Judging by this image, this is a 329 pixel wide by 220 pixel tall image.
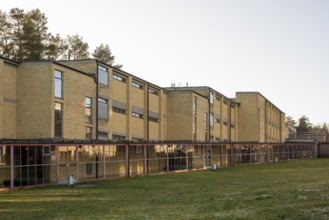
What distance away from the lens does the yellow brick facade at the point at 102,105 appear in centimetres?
4272

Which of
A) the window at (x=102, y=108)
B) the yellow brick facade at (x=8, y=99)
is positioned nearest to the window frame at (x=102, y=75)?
the window at (x=102, y=108)

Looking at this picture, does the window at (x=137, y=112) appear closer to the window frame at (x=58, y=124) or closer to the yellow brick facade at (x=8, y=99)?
the window frame at (x=58, y=124)

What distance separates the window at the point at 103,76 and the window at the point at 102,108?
1896mm

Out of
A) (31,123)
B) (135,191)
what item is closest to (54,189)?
(135,191)

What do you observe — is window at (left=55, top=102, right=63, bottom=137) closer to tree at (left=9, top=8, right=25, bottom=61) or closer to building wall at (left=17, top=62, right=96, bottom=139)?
building wall at (left=17, top=62, right=96, bottom=139)

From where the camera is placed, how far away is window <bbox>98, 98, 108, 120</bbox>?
51866 millimetres

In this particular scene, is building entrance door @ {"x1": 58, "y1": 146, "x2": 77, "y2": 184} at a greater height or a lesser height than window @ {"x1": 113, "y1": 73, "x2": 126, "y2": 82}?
lesser

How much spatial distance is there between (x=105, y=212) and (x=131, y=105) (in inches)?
1489

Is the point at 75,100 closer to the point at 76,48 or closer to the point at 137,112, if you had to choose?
the point at 137,112

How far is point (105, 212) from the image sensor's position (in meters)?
22.1

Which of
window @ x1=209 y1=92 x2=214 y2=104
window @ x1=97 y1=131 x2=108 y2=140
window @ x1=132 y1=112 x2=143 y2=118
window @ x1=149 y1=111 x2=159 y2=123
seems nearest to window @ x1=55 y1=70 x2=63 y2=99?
window @ x1=97 y1=131 x2=108 y2=140

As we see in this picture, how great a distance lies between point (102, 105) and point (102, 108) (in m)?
0.33

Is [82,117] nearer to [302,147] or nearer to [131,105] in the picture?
[131,105]

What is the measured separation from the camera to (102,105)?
52.6 metres
